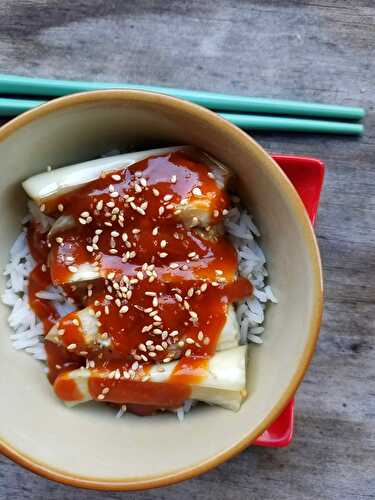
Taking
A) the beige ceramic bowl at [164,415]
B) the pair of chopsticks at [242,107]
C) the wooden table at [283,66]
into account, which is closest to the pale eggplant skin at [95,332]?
the beige ceramic bowl at [164,415]

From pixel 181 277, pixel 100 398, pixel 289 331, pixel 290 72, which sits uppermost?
pixel 290 72

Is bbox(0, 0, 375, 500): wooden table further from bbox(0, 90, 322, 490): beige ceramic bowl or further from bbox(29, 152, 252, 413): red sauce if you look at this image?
bbox(29, 152, 252, 413): red sauce

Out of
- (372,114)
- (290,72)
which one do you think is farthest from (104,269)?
(372,114)

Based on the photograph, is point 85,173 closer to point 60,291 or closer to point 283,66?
point 60,291

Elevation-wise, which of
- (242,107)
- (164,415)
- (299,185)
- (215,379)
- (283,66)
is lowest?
(164,415)

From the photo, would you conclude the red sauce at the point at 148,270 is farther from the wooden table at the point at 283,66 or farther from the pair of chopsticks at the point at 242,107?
the wooden table at the point at 283,66

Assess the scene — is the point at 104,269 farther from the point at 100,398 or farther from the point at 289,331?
the point at 289,331

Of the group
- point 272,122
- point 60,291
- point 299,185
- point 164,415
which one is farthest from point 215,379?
point 272,122
